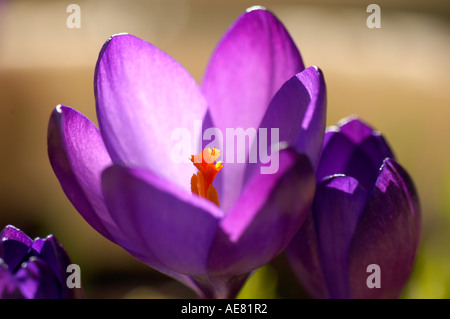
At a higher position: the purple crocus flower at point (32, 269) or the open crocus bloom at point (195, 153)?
the open crocus bloom at point (195, 153)

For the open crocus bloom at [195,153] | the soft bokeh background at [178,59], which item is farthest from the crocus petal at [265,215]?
the soft bokeh background at [178,59]

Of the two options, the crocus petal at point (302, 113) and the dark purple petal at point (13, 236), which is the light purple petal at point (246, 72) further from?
the dark purple petal at point (13, 236)

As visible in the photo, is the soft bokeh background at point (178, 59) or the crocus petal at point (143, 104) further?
the soft bokeh background at point (178, 59)

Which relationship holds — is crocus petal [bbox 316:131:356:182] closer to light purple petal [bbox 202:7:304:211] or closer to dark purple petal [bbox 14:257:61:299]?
light purple petal [bbox 202:7:304:211]

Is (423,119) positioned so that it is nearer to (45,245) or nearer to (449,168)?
(449,168)

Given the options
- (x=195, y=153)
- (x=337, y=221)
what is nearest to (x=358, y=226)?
(x=337, y=221)

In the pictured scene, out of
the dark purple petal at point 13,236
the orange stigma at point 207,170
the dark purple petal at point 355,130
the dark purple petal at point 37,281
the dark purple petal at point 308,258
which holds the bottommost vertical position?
the dark purple petal at point 308,258

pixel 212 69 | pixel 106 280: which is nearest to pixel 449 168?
pixel 212 69

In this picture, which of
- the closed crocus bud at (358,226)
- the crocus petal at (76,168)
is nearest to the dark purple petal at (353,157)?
the closed crocus bud at (358,226)

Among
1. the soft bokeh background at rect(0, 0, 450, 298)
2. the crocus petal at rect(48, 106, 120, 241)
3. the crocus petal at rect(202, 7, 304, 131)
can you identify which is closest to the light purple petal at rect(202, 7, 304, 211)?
the crocus petal at rect(202, 7, 304, 131)
